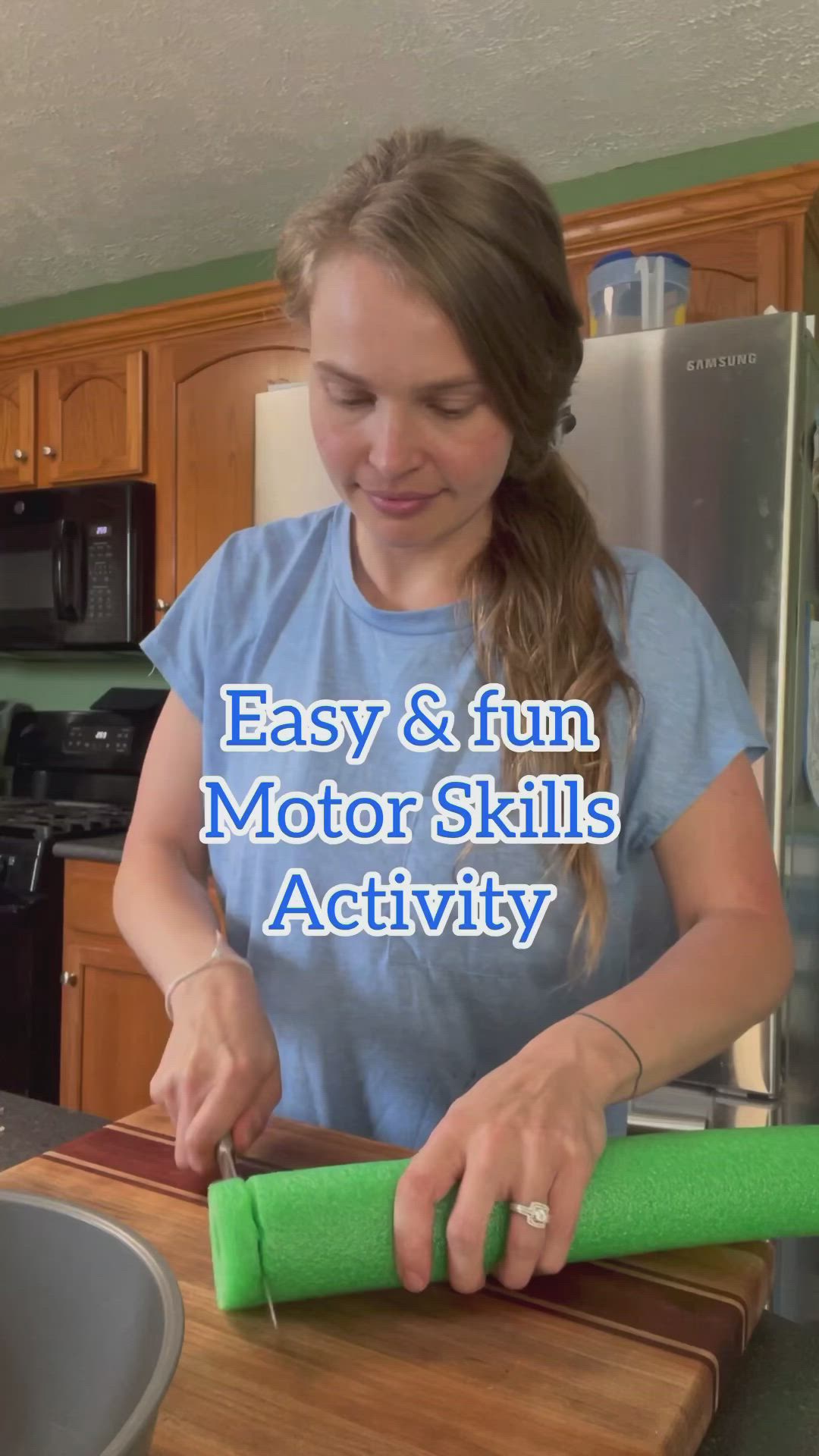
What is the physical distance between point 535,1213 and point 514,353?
0.42 meters

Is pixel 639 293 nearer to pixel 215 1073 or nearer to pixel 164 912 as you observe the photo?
pixel 164 912

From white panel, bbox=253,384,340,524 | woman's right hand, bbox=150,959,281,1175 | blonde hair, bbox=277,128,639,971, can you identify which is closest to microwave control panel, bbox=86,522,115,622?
white panel, bbox=253,384,340,524

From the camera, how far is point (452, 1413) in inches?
12.5

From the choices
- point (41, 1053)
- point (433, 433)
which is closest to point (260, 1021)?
point (433, 433)

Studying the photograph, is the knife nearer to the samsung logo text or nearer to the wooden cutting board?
the wooden cutting board

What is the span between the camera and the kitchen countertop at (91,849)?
165 centimetres

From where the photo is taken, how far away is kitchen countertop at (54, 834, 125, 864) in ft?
5.41

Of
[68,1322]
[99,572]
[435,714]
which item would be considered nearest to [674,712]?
[435,714]

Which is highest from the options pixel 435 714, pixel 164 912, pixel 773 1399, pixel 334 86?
pixel 334 86

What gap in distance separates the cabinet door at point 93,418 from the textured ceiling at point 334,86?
0.94 feet

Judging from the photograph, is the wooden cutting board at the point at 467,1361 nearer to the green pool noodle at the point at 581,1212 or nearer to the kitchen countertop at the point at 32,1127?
the green pool noodle at the point at 581,1212

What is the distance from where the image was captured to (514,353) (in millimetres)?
567

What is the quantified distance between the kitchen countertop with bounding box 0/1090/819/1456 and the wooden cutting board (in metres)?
0.01

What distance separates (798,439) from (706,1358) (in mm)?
1048
